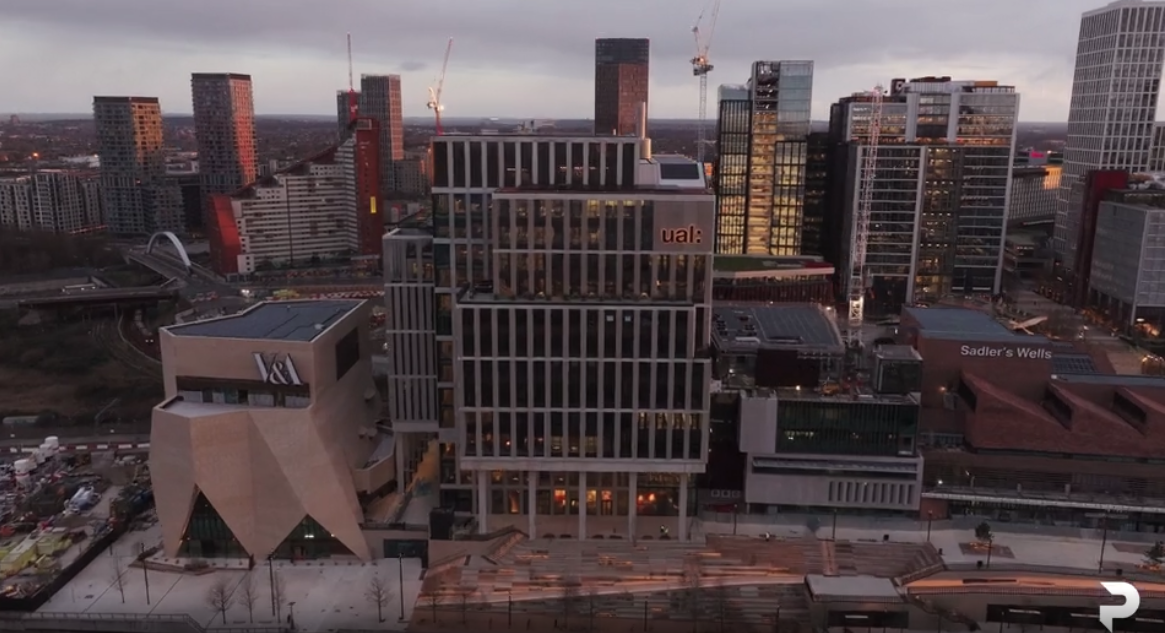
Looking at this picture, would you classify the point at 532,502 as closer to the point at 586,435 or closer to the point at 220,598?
the point at 586,435

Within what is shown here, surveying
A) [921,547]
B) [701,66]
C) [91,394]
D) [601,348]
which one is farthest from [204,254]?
[921,547]

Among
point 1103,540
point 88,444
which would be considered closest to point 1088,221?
point 1103,540

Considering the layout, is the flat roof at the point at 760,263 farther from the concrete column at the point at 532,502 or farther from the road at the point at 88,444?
the road at the point at 88,444

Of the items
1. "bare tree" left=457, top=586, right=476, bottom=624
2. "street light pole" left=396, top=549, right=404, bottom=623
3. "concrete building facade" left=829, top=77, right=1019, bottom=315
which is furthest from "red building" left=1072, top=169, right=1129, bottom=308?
"street light pole" left=396, top=549, right=404, bottom=623

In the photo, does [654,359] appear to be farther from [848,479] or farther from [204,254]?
[204,254]

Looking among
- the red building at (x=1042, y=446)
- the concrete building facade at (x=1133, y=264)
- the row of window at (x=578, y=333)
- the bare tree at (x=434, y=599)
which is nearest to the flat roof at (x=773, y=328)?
the red building at (x=1042, y=446)

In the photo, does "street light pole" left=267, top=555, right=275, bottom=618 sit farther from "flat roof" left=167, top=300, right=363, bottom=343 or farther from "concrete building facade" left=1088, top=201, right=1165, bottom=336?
"concrete building facade" left=1088, top=201, right=1165, bottom=336
